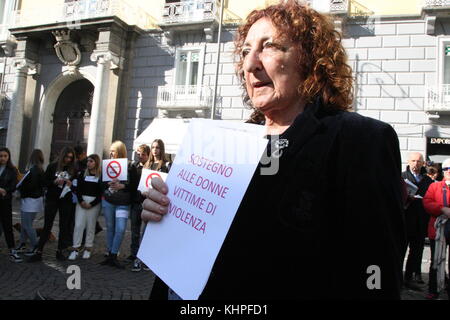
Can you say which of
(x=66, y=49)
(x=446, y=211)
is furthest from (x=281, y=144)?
(x=66, y=49)

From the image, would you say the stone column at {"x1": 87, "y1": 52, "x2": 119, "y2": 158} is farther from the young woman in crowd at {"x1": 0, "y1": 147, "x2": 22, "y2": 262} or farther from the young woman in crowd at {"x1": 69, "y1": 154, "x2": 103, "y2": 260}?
the young woman in crowd at {"x1": 69, "y1": 154, "x2": 103, "y2": 260}

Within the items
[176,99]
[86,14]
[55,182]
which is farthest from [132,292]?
[86,14]

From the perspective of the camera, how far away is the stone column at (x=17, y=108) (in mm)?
15789

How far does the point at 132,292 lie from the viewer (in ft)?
14.6

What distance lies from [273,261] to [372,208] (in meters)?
0.32

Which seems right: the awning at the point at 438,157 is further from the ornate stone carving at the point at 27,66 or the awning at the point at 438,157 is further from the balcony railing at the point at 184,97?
the ornate stone carving at the point at 27,66

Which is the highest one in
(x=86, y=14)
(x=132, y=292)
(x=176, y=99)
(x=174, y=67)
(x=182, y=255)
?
(x=86, y=14)

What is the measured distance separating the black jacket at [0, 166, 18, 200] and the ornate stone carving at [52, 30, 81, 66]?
10843mm

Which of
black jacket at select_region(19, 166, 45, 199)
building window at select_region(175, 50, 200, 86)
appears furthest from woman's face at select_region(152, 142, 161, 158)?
building window at select_region(175, 50, 200, 86)

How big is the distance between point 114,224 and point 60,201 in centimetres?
101

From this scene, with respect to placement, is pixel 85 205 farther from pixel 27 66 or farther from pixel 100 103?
pixel 27 66

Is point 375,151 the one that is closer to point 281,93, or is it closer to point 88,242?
point 281,93

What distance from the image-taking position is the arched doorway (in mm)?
16312

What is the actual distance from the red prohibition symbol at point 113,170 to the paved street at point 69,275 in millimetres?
1364
